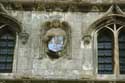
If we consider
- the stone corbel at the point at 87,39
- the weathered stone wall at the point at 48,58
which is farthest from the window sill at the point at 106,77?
the stone corbel at the point at 87,39

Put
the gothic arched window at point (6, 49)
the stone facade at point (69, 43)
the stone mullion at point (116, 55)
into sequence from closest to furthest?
the stone facade at point (69, 43)
the stone mullion at point (116, 55)
the gothic arched window at point (6, 49)

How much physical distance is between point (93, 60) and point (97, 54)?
43 cm

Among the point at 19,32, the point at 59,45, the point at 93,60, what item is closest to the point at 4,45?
the point at 19,32

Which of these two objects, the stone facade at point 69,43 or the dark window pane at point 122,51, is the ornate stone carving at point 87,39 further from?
the dark window pane at point 122,51

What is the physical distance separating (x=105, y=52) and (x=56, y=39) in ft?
6.33

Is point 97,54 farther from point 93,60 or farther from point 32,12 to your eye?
point 32,12

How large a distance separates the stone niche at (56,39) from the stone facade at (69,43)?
0.38 ft

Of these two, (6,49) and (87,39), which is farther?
(6,49)

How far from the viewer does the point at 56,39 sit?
21.7 m

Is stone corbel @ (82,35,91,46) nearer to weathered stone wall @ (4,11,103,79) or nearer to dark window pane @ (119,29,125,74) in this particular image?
weathered stone wall @ (4,11,103,79)

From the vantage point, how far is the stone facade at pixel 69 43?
20766 millimetres

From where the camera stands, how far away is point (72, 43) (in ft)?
70.9

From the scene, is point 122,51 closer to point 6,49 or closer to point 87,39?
point 87,39

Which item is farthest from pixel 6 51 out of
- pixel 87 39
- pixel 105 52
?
pixel 105 52
